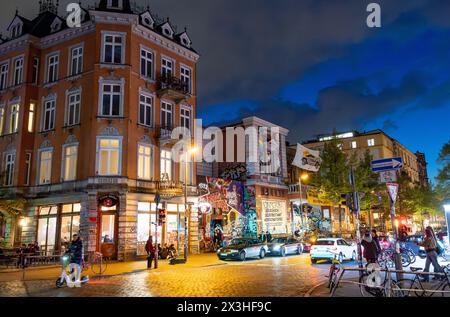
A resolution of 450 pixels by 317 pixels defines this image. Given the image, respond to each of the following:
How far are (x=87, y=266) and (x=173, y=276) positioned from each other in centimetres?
654

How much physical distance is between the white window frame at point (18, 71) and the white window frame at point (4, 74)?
3.48ft

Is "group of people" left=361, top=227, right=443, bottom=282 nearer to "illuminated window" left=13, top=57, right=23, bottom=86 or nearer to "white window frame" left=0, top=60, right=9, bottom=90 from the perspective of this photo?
"illuminated window" left=13, top=57, right=23, bottom=86

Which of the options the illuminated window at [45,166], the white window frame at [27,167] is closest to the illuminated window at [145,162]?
the illuminated window at [45,166]

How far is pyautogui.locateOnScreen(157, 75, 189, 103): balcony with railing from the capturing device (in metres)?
31.6

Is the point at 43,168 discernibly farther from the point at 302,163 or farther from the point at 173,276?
the point at 302,163

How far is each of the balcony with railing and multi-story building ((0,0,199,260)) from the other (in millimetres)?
84

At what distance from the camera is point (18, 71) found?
1287 inches

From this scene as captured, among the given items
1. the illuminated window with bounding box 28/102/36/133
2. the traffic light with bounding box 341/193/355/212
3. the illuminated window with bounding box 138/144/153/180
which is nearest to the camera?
the traffic light with bounding box 341/193/355/212

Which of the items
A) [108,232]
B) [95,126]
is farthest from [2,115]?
[108,232]

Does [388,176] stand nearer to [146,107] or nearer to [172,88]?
[146,107]

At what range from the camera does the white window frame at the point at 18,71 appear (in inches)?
1271

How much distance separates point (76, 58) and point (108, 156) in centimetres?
877

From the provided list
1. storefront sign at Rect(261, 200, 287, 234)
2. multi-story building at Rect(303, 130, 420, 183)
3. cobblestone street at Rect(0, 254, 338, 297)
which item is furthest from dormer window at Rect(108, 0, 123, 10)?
multi-story building at Rect(303, 130, 420, 183)

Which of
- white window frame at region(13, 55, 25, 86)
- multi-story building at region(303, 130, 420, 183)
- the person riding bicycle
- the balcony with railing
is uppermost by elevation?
multi-story building at region(303, 130, 420, 183)
